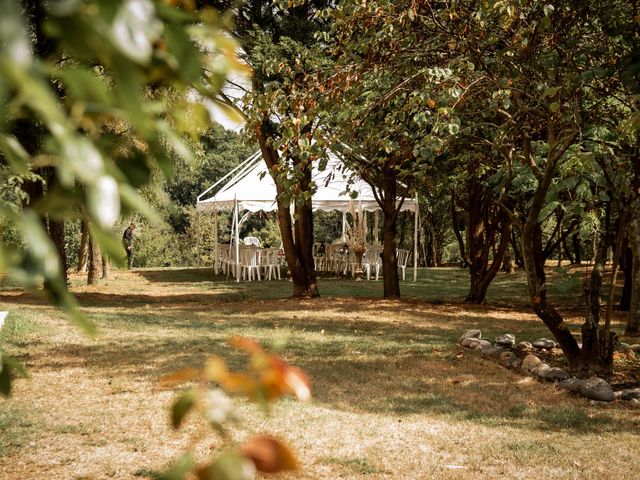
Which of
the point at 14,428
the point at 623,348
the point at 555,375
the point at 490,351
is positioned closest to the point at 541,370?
the point at 555,375

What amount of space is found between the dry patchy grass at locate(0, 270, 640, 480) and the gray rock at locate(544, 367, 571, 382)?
172 millimetres

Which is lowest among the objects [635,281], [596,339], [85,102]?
[596,339]

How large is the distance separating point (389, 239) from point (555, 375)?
7.86m

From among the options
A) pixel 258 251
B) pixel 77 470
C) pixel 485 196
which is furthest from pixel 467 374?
pixel 258 251

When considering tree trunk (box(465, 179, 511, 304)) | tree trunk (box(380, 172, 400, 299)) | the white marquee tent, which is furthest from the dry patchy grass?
the white marquee tent

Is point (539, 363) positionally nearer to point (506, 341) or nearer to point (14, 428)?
point (506, 341)

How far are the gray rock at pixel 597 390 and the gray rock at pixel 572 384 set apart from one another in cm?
9

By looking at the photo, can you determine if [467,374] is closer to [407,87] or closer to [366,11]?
[407,87]

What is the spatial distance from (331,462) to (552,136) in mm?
3723

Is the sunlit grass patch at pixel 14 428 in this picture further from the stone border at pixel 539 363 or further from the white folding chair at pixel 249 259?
the white folding chair at pixel 249 259

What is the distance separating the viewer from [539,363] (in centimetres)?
683

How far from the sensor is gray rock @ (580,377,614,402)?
5754 millimetres

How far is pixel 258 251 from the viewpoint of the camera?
20188mm

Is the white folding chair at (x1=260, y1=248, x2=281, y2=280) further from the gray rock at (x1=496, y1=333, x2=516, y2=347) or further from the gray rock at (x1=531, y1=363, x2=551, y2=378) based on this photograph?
the gray rock at (x1=531, y1=363, x2=551, y2=378)
